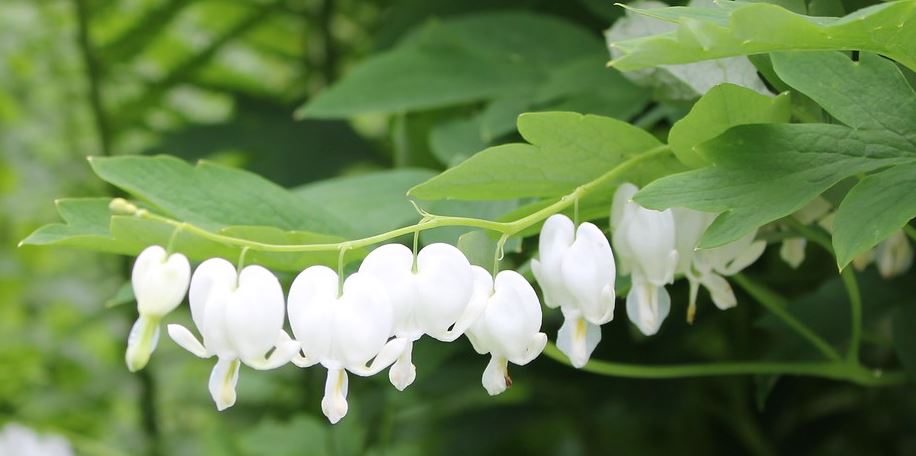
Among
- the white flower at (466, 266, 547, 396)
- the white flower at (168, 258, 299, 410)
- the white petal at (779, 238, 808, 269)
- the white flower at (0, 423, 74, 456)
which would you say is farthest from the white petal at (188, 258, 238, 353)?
the white flower at (0, 423, 74, 456)

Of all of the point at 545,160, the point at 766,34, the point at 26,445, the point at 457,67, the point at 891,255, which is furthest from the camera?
the point at 26,445

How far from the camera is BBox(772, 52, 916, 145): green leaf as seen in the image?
0.47m

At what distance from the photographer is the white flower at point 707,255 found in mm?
534

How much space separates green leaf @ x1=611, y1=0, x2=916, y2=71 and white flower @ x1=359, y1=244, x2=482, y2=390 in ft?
0.39

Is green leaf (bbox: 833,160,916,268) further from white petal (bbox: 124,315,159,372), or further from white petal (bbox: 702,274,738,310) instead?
white petal (bbox: 124,315,159,372)

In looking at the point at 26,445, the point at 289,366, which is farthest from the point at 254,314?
the point at 289,366

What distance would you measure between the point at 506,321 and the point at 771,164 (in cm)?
14

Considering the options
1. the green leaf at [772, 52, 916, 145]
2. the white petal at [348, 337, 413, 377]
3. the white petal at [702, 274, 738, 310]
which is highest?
the green leaf at [772, 52, 916, 145]

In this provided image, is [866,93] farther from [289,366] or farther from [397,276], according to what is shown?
[289,366]

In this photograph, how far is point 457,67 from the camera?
2.77 feet

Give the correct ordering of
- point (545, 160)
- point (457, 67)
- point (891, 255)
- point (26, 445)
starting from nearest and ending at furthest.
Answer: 1. point (545, 160)
2. point (891, 255)
3. point (457, 67)
4. point (26, 445)

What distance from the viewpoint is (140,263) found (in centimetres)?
46

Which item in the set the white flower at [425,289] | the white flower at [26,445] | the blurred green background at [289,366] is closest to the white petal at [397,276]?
the white flower at [425,289]

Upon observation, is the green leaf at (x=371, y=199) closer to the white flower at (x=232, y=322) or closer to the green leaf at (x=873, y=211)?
the white flower at (x=232, y=322)
